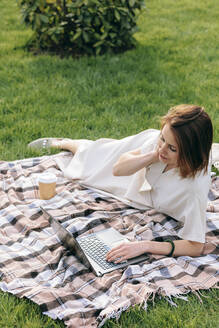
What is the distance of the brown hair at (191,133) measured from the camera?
114 inches

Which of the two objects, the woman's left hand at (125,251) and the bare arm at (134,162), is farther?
the bare arm at (134,162)

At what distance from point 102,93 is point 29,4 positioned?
6.71ft

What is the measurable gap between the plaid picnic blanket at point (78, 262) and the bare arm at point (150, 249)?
5cm

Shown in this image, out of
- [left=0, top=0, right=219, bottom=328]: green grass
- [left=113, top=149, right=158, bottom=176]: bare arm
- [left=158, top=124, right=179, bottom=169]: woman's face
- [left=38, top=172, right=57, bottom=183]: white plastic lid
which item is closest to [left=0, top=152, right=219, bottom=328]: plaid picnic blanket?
[left=38, top=172, right=57, bottom=183]: white plastic lid

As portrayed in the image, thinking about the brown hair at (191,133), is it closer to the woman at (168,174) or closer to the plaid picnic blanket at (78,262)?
the woman at (168,174)

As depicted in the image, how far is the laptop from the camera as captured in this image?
2980 mm

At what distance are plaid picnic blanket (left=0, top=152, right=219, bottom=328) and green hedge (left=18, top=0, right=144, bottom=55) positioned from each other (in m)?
3.31

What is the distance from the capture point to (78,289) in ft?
9.37

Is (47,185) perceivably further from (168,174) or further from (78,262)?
(168,174)

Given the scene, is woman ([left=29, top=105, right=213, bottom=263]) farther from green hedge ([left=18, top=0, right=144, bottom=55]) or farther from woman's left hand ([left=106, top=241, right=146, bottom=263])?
green hedge ([left=18, top=0, right=144, bottom=55])

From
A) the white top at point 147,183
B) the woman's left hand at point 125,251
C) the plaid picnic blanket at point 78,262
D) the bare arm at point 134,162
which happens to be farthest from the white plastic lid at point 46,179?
the woman's left hand at point 125,251

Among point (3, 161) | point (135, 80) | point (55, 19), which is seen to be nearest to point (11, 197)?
point (3, 161)

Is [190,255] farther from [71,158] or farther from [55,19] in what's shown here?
[55,19]

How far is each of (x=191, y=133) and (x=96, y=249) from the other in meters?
1.02
